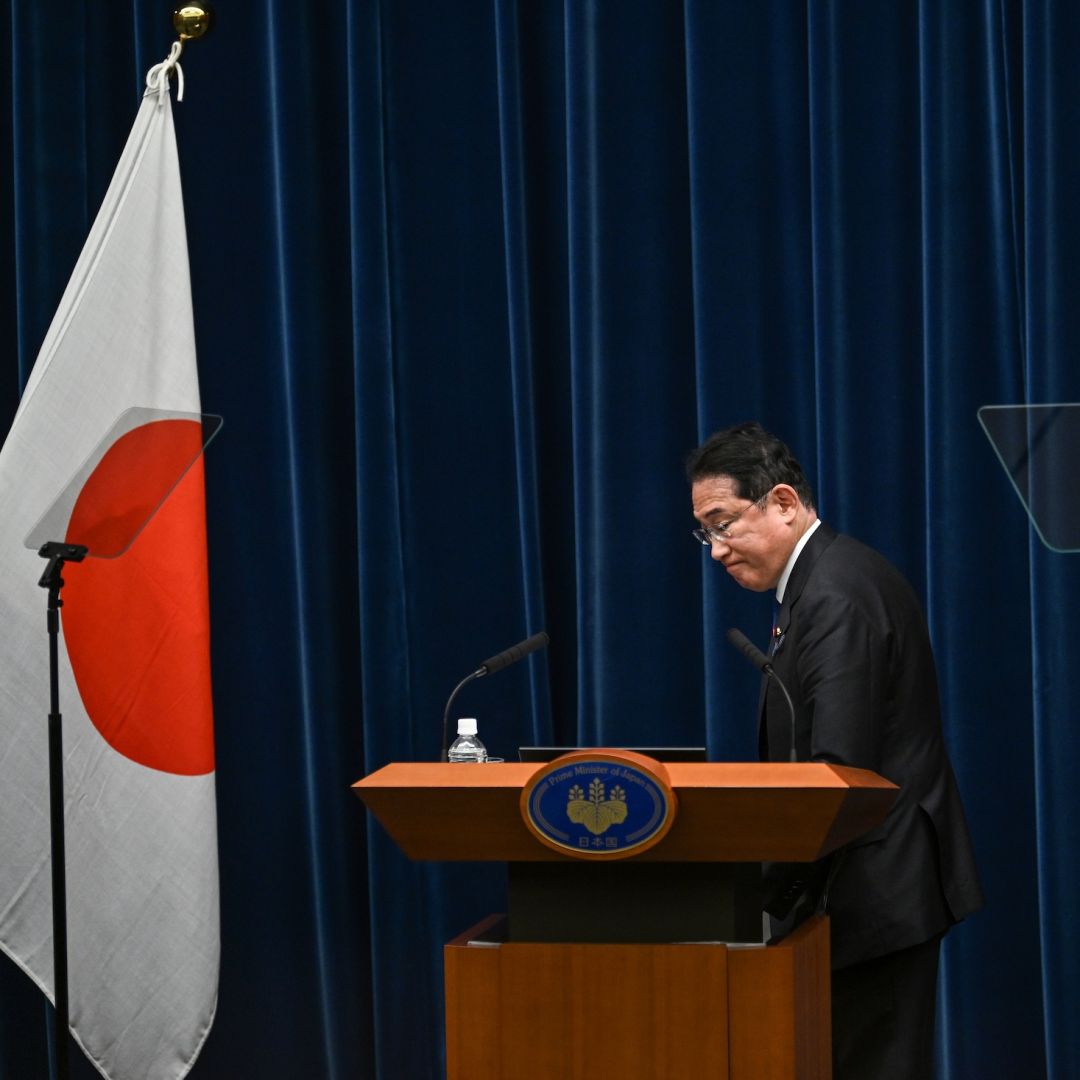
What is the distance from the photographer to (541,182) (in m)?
3.55

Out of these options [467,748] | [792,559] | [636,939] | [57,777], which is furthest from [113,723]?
[636,939]

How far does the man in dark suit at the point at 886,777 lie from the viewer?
2.19 metres

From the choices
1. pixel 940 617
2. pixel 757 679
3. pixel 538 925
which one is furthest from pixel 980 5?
pixel 538 925

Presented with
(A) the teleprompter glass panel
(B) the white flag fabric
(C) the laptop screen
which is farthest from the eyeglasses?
(B) the white flag fabric

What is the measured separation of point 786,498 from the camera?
2.47 m

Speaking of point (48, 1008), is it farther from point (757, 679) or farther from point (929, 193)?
point (929, 193)

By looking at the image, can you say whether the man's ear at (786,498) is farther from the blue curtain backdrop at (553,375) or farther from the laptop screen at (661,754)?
the blue curtain backdrop at (553,375)

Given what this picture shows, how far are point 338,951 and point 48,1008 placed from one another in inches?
29.2

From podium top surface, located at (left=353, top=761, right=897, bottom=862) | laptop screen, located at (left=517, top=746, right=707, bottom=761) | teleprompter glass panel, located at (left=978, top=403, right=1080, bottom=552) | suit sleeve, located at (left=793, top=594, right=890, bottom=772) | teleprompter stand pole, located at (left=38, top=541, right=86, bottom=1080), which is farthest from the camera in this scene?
teleprompter stand pole, located at (left=38, top=541, right=86, bottom=1080)

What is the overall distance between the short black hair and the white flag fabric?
4.15ft

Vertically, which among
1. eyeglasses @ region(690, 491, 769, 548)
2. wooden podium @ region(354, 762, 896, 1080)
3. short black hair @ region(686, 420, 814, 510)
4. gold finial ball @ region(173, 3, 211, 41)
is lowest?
wooden podium @ region(354, 762, 896, 1080)

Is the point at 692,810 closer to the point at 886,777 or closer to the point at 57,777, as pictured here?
the point at 886,777

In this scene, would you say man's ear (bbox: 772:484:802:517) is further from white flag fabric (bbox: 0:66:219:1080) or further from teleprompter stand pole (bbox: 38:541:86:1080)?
white flag fabric (bbox: 0:66:219:1080)

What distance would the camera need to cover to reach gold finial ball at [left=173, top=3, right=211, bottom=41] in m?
3.32
